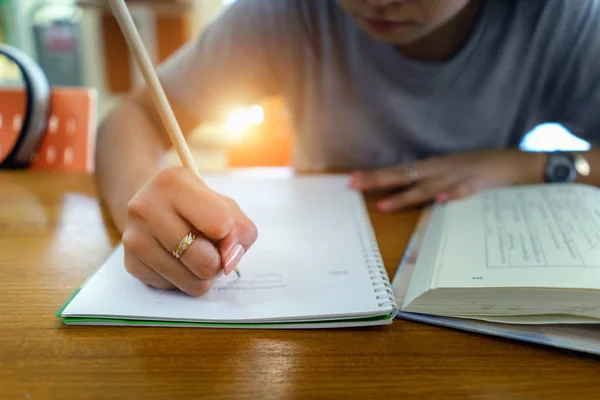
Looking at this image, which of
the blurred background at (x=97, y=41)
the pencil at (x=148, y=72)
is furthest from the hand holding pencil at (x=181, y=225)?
the blurred background at (x=97, y=41)

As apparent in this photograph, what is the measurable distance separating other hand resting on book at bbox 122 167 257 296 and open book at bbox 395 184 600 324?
0.15m

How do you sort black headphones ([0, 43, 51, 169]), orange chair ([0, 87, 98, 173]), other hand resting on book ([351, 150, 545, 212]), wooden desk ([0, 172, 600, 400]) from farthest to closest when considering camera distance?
orange chair ([0, 87, 98, 173])
black headphones ([0, 43, 51, 169])
other hand resting on book ([351, 150, 545, 212])
wooden desk ([0, 172, 600, 400])

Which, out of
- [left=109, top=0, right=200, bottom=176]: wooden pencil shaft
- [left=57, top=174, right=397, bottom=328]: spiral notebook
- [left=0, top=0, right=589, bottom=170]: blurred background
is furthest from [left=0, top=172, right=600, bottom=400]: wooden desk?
[left=0, top=0, right=589, bottom=170]: blurred background

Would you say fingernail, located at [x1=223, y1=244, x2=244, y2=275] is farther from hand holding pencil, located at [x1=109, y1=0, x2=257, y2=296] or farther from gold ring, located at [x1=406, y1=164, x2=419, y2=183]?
gold ring, located at [x1=406, y1=164, x2=419, y2=183]

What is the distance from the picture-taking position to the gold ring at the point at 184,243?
0.34 m

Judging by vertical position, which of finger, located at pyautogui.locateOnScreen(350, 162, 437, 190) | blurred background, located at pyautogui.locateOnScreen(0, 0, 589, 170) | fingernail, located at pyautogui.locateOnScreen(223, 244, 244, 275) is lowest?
blurred background, located at pyautogui.locateOnScreen(0, 0, 589, 170)

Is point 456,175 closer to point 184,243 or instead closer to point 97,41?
point 184,243

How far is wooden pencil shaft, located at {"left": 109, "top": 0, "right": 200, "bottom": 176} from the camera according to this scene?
311 millimetres

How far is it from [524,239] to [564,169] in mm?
275

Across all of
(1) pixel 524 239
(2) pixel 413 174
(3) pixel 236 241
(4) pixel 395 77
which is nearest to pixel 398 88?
(4) pixel 395 77

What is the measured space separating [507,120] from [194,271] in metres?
0.63

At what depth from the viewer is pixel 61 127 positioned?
88 cm

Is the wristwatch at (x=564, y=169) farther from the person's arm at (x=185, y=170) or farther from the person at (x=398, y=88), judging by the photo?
the person's arm at (x=185, y=170)

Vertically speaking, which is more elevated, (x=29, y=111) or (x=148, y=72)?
(x=148, y=72)
